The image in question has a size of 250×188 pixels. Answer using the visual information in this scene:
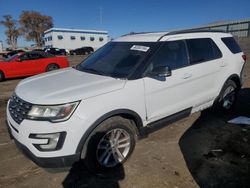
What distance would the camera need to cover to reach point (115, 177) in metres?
3.25

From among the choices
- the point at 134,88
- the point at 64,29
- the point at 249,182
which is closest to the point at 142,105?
the point at 134,88

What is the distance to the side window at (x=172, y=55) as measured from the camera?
3.71 m

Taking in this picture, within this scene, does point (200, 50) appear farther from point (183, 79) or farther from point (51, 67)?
point (51, 67)

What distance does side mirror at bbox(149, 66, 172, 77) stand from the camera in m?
3.36

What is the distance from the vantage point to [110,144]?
3.29 metres

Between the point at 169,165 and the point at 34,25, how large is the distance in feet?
259

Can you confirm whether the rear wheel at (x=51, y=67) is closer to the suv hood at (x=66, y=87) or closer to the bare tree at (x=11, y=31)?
the suv hood at (x=66, y=87)

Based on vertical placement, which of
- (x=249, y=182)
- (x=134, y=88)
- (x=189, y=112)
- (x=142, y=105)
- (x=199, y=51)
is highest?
(x=199, y=51)

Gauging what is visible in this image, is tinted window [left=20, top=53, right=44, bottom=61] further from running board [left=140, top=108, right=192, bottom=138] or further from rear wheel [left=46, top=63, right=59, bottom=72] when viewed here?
running board [left=140, top=108, right=192, bottom=138]

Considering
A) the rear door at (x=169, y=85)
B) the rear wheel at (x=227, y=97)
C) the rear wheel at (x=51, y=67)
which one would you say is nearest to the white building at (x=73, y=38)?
the rear wheel at (x=51, y=67)

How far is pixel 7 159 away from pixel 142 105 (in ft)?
7.79

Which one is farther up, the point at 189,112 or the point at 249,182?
the point at 189,112

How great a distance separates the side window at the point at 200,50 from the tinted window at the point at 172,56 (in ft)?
0.58

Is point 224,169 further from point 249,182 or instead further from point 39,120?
point 39,120
